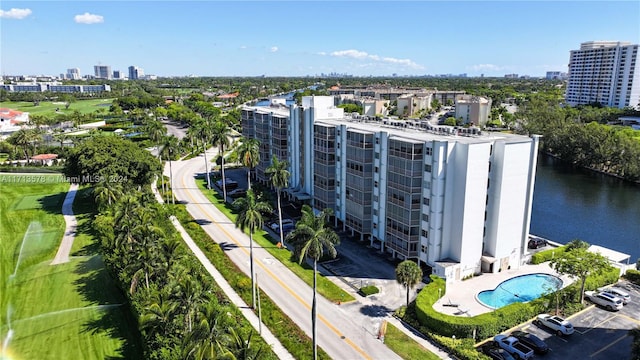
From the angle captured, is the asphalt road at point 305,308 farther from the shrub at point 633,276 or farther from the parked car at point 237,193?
the shrub at point 633,276

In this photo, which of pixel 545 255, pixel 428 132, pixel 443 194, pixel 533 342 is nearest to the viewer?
pixel 533 342

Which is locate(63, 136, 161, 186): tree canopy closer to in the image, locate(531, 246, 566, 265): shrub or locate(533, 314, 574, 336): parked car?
locate(533, 314, 574, 336): parked car

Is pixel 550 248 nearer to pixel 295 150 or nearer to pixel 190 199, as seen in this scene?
pixel 295 150

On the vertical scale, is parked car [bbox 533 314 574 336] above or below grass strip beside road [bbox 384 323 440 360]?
above

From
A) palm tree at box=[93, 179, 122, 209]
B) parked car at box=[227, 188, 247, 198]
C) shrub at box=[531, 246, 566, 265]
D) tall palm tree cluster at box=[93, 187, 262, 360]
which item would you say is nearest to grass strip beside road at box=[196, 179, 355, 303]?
parked car at box=[227, 188, 247, 198]

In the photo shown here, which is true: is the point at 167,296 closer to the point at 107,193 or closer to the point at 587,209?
the point at 107,193

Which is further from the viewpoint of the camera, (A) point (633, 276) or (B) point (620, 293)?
(A) point (633, 276)

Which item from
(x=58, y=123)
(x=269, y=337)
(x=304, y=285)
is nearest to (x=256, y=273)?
(x=304, y=285)

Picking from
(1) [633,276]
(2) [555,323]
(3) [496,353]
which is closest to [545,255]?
(1) [633,276]
